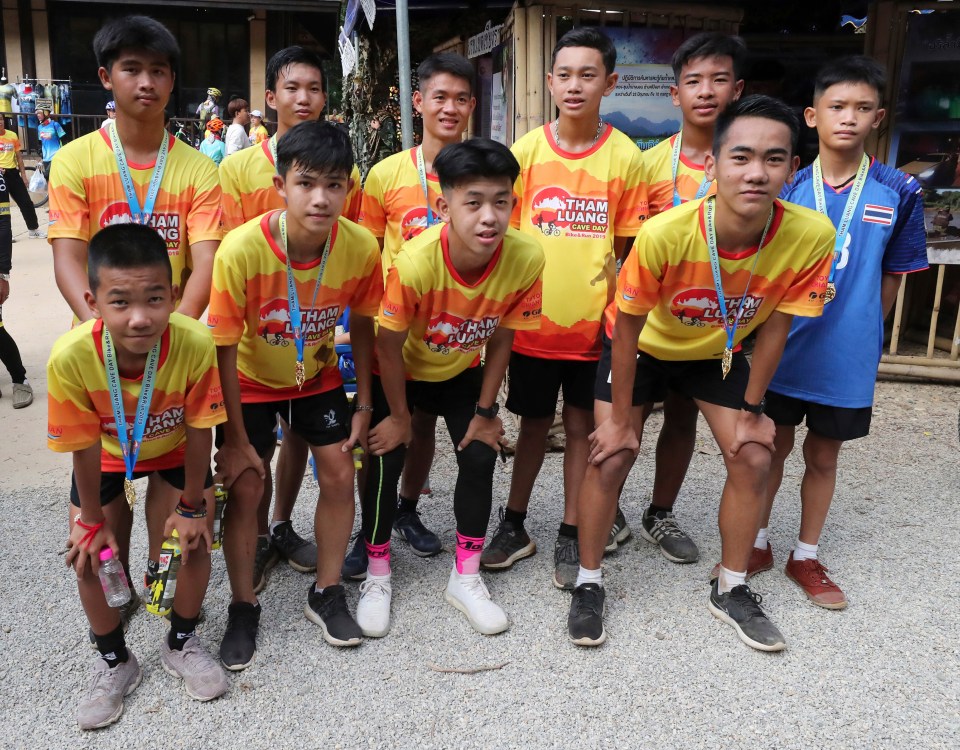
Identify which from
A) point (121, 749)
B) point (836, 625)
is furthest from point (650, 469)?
point (121, 749)

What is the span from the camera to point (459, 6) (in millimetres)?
5898

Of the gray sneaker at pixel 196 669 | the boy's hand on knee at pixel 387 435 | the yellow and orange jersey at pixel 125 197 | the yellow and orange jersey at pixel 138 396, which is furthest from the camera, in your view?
the boy's hand on knee at pixel 387 435

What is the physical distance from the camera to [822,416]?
3250 mm

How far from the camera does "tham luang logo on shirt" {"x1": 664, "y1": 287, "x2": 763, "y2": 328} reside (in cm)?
292

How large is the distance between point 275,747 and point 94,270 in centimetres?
149

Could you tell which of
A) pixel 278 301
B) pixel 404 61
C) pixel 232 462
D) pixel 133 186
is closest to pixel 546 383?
pixel 278 301

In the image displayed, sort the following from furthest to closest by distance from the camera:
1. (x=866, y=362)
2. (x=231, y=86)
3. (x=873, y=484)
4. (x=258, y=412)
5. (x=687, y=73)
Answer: (x=231, y=86)
(x=873, y=484)
(x=687, y=73)
(x=866, y=362)
(x=258, y=412)

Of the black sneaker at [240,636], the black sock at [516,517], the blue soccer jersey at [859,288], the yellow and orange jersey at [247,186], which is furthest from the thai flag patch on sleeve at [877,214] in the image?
the black sneaker at [240,636]

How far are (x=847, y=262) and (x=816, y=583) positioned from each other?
126 cm

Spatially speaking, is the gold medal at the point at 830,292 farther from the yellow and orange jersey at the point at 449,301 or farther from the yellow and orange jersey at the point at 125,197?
the yellow and orange jersey at the point at 125,197

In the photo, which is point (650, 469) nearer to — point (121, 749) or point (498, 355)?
point (498, 355)

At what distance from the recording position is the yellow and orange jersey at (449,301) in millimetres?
2922

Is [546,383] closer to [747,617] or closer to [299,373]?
[299,373]

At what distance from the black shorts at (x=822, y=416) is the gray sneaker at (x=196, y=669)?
228 cm
